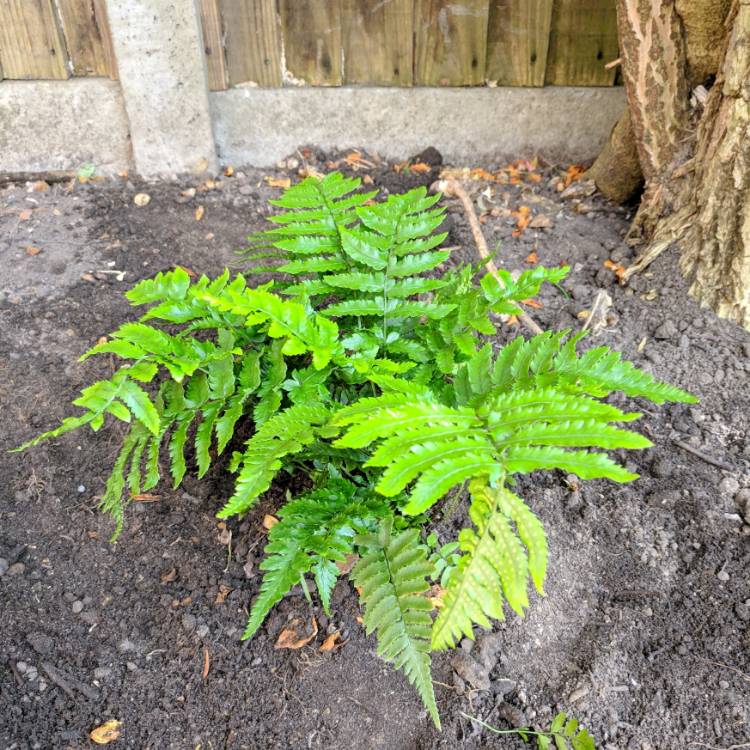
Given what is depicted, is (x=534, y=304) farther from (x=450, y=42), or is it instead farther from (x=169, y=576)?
(x=169, y=576)

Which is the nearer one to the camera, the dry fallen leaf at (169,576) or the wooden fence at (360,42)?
the dry fallen leaf at (169,576)

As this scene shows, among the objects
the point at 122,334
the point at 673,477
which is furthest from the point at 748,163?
the point at 122,334

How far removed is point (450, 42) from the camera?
3.74 metres

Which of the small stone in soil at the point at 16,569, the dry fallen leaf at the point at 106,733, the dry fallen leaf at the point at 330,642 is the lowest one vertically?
the dry fallen leaf at the point at 106,733

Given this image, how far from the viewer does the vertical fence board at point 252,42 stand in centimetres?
364

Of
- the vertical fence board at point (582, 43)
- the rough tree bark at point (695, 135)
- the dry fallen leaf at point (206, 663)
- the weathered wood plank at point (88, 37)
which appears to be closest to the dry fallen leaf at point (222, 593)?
the dry fallen leaf at point (206, 663)

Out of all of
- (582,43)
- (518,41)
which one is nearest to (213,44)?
(518,41)

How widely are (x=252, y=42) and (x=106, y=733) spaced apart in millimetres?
3170

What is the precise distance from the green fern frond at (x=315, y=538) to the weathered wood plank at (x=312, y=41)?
2.59 m

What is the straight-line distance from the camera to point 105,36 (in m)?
3.61

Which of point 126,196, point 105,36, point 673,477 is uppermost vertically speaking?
point 105,36

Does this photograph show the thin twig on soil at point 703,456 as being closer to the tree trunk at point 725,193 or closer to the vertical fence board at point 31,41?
the tree trunk at point 725,193

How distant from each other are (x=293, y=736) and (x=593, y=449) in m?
1.21

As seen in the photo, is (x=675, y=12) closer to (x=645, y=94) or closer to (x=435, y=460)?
(x=645, y=94)
